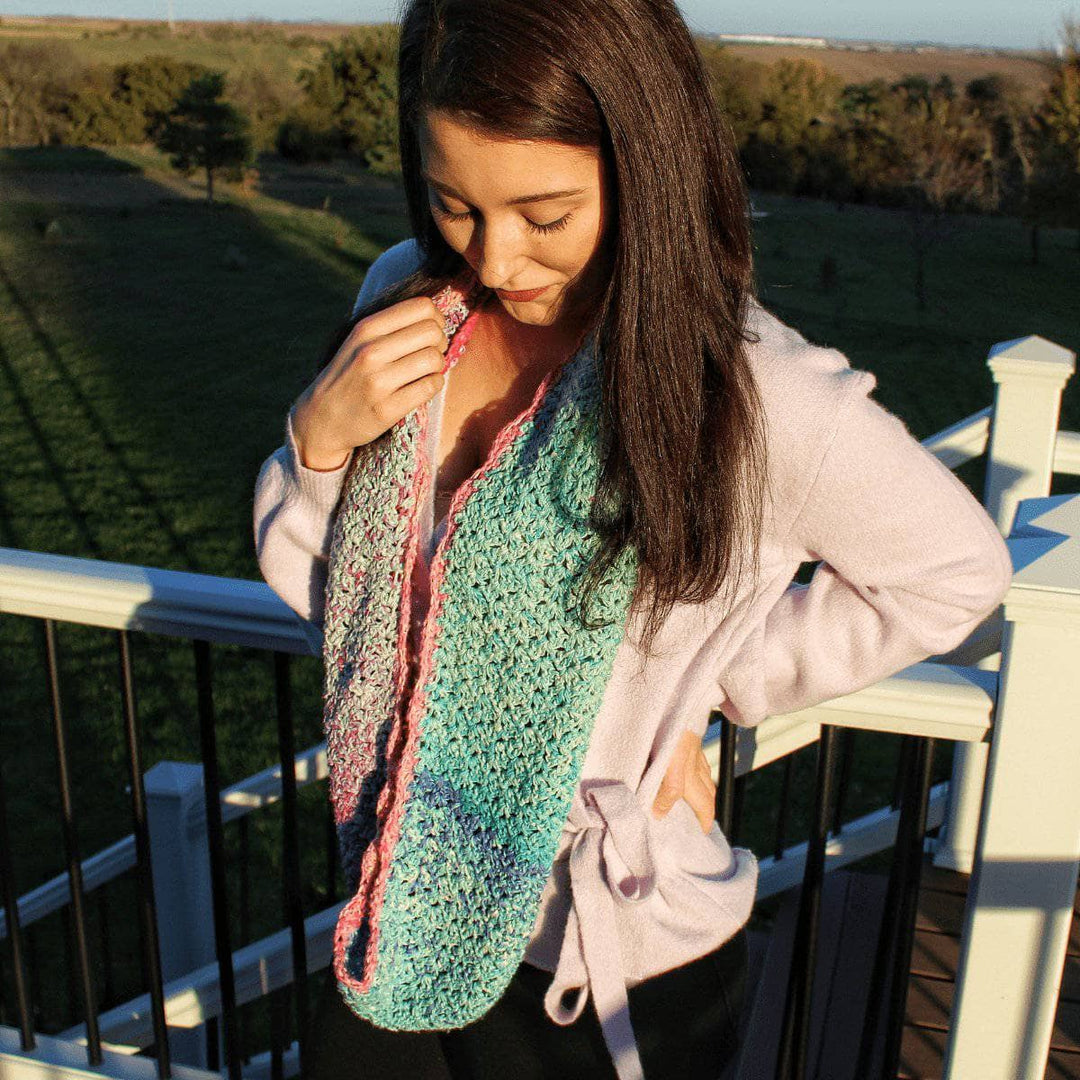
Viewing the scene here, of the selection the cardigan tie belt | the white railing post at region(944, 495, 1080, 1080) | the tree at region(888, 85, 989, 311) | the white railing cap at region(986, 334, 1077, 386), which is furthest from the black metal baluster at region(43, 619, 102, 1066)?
the tree at region(888, 85, 989, 311)

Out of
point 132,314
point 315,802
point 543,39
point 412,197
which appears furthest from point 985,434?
point 132,314

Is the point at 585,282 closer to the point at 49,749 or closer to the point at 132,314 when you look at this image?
the point at 49,749

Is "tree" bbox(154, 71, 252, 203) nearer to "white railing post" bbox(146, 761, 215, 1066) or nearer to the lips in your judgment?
→ "white railing post" bbox(146, 761, 215, 1066)

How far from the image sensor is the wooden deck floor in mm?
2213

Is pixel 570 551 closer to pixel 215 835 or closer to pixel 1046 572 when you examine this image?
pixel 1046 572

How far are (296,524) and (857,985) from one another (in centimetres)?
184

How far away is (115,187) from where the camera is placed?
2061 centimetres

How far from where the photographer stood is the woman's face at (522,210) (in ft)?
3.49

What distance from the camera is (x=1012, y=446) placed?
3180 millimetres

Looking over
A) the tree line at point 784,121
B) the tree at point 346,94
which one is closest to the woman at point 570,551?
the tree line at point 784,121

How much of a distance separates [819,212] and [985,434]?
77.0 feet

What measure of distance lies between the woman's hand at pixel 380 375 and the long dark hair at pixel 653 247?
19 centimetres

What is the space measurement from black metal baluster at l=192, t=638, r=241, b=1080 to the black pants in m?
0.51

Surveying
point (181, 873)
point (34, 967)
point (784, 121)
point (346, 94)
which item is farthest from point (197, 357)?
point (784, 121)
